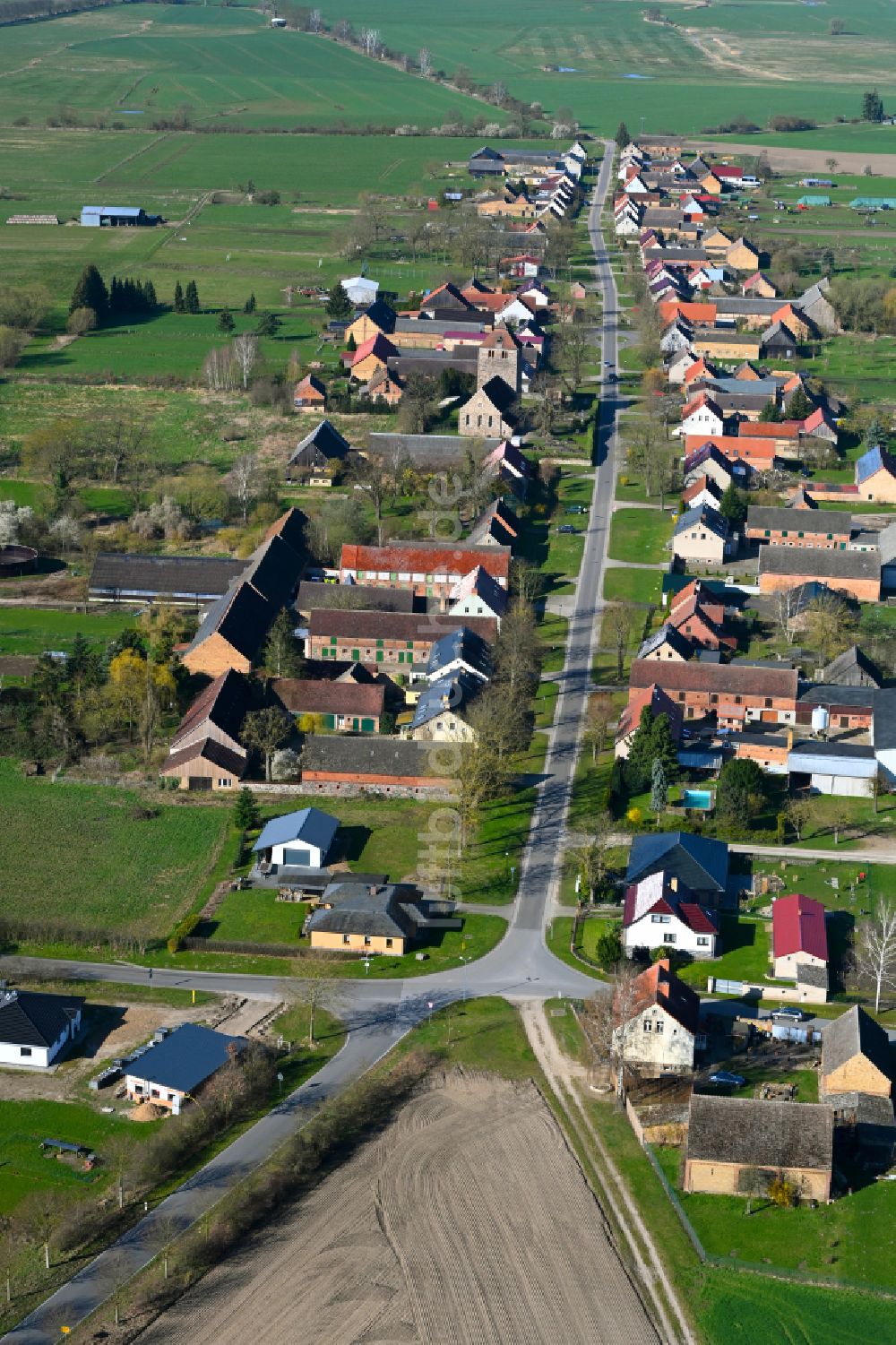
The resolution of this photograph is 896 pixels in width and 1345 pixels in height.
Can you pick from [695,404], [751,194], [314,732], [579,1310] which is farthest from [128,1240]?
[751,194]

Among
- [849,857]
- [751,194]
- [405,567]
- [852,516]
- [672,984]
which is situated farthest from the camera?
[751,194]

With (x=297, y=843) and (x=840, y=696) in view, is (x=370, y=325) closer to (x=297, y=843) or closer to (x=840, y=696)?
(x=840, y=696)

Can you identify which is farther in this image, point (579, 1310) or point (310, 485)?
point (310, 485)

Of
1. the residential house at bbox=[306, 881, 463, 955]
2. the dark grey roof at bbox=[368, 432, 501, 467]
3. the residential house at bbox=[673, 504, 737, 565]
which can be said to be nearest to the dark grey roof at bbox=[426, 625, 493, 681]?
the residential house at bbox=[306, 881, 463, 955]

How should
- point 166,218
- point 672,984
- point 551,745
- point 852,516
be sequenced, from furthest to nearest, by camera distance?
point 166,218 → point 852,516 → point 551,745 → point 672,984

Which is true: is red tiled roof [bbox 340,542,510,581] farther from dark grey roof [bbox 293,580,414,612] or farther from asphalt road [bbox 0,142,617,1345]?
asphalt road [bbox 0,142,617,1345]

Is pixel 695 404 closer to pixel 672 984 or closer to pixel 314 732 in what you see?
pixel 314 732

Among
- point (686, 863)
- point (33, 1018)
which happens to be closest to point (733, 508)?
point (686, 863)

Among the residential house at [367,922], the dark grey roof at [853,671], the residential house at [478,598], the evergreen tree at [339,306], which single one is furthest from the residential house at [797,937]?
the evergreen tree at [339,306]
